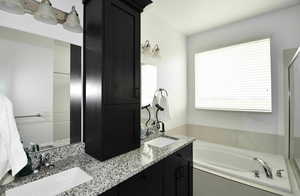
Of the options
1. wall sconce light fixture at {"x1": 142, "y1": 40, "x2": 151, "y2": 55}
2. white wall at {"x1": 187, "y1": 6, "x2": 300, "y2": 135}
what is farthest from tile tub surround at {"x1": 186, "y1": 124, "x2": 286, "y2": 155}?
wall sconce light fixture at {"x1": 142, "y1": 40, "x2": 151, "y2": 55}

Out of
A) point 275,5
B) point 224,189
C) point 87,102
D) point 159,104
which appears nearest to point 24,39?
point 87,102

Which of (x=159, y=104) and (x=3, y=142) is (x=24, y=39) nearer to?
(x=3, y=142)

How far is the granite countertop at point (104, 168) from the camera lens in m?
0.72

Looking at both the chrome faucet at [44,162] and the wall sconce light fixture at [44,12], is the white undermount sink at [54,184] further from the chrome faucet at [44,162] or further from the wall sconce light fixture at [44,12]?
the wall sconce light fixture at [44,12]

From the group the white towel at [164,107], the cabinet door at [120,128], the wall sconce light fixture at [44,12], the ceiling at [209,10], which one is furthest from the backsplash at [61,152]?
the ceiling at [209,10]

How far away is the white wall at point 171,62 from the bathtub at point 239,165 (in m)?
0.68

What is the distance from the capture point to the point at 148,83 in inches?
77.9

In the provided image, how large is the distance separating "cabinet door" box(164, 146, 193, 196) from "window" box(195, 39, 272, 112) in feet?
4.31

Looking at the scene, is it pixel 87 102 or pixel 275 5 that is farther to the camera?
pixel 275 5

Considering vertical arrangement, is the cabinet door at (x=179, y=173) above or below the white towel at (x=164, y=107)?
below

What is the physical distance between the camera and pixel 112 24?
42.3 inches

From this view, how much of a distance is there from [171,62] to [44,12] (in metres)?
1.85

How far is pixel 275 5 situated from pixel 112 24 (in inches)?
88.8

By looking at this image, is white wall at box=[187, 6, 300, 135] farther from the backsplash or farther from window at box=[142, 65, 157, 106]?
the backsplash
